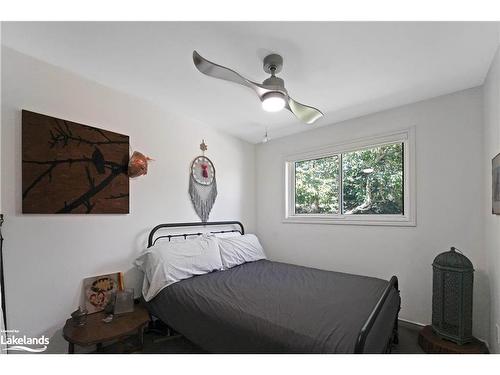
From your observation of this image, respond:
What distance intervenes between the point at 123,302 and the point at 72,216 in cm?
84

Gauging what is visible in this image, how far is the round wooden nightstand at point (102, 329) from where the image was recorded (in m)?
1.59

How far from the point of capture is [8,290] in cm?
160

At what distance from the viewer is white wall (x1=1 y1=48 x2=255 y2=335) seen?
5.39 feet

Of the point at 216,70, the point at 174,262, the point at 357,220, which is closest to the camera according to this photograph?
the point at 216,70

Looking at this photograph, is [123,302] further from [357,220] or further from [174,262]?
[357,220]

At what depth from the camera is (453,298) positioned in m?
1.91

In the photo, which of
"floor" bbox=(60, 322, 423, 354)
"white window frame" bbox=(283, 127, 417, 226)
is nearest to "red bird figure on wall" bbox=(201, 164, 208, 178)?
"white window frame" bbox=(283, 127, 417, 226)

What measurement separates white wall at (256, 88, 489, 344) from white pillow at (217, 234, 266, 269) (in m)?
0.86

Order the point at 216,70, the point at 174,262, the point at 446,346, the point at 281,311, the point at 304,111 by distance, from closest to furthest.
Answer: the point at 216,70
the point at 281,311
the point at 446,346
the point at 304,111
the point at 174,262

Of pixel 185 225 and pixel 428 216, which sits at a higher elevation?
pixel 428 216

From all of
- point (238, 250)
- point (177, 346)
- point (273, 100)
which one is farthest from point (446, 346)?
point (273, 100)

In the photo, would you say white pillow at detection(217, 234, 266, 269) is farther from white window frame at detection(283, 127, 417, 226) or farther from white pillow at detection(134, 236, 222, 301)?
white window frame at detection(283, 127, 417, 226)
